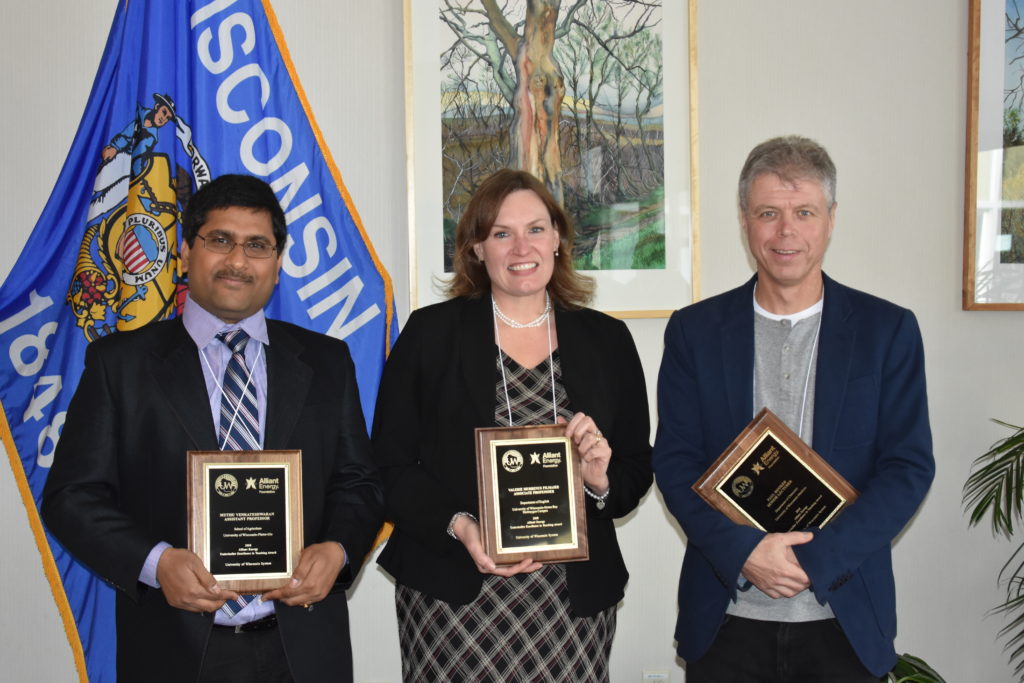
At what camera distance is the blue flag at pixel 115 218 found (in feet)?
10.6

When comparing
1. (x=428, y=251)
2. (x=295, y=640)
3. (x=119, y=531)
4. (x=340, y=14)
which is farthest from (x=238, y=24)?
(x=295, y=640)

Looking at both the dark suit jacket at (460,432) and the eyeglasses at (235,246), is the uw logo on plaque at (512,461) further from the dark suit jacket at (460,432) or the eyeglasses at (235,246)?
the eyeglasses at (235,246)

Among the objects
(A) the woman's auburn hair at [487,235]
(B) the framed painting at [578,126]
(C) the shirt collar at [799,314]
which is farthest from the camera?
(B) the framed painting at [578,126]

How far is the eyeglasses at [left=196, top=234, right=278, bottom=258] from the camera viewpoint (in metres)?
2.36

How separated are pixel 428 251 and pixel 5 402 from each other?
1.72 meters

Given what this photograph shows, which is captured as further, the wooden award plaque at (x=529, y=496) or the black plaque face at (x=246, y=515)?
the wooden award plaque at (x=529, y=496)

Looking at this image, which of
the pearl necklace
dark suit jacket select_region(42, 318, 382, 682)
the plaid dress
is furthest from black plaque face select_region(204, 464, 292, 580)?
the pearl necklace

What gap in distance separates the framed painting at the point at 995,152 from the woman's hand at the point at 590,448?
249 cm

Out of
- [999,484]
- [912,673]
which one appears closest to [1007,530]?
[999,484]

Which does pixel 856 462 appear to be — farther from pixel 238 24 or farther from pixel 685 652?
pixel 238 24

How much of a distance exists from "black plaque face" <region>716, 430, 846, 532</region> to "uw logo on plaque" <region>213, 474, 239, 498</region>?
1227mm

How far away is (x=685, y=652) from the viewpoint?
246 cm

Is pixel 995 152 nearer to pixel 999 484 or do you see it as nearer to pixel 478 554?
pixel 999 484

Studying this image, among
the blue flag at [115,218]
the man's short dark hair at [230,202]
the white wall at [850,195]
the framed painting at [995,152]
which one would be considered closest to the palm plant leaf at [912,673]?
the white wall at [850,195]
